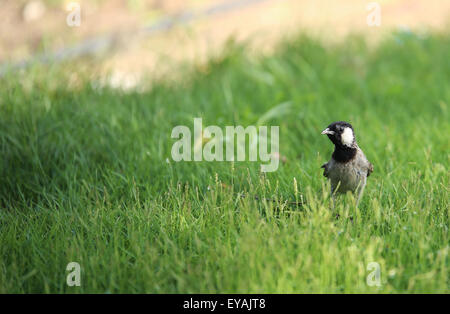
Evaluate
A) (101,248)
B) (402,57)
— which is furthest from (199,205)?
(402,57)

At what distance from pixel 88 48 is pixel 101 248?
149 inches

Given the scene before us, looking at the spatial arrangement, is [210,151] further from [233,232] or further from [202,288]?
[202,288]

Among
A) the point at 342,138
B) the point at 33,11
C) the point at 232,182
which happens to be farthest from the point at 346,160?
the point at 33,11

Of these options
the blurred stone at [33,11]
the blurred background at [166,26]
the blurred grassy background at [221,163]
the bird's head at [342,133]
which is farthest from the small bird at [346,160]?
the blurred stone at [33,11]

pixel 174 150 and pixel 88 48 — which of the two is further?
pixel 88 48

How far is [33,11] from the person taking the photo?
684cm

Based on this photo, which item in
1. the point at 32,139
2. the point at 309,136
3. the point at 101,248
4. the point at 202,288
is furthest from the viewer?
the point at 309,136

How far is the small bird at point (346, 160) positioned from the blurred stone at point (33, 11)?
16.2 ft

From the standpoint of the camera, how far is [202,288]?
2621 mm

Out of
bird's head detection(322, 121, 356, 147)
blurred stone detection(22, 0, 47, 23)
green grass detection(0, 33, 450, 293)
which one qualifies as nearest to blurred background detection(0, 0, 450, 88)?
blurred stone detection(22, 0, 47, 23)

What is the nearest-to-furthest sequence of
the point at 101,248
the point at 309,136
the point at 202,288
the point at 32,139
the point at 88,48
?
the point at 202,288 < the point at 101,248 < the point at 32,139 < the point at 309,136 < the point at 88,48

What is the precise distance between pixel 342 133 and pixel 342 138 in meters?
0.03

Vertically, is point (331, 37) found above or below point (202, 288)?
above

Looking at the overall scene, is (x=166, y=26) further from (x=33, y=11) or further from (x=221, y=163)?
(x=221, y=163)
